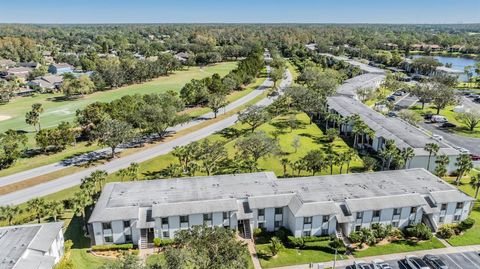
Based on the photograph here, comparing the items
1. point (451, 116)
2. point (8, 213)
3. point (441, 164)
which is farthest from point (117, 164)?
point (451, 116)

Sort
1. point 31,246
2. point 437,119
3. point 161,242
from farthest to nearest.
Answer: point 437,119, point 161,242, point 31,246

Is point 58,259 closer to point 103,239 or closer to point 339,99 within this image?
point 103,239

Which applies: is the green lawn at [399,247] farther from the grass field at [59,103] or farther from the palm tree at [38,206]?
the grass field at [59,103]

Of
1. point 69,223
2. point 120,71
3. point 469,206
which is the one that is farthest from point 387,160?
point 120,71

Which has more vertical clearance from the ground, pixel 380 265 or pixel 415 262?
pixel 415 262

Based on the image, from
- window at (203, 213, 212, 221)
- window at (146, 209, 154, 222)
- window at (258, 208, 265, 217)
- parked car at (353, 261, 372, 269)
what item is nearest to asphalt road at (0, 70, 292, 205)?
window at (146, 209, 154, 222)

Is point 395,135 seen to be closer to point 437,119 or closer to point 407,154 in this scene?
point 407,154
